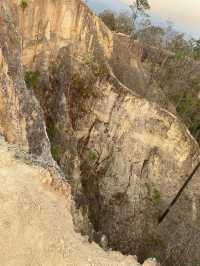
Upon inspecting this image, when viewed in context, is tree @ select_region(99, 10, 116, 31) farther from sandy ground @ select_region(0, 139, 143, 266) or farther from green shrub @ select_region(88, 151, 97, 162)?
sandy ground @ select_region(0, 139, 143, 266)

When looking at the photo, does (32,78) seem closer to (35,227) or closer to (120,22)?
(35,227)

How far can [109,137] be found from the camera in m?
37.7

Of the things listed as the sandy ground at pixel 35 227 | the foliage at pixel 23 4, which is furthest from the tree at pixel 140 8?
the sandy ground at pixel 35 227

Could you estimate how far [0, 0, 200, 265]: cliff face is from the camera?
34.2m

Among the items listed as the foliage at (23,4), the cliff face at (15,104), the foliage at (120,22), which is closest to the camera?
the cliff face at (15,104)

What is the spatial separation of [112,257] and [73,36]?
82.1 ft

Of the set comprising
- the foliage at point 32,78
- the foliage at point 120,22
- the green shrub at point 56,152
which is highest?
the foliage at point 32,78

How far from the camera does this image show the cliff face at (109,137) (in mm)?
34188

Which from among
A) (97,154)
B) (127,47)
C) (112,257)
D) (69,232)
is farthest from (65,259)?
(127,47)

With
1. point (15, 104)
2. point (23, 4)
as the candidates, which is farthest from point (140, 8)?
point (15, 104)

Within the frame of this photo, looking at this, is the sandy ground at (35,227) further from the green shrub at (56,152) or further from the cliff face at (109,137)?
the cliff face at (109,137)

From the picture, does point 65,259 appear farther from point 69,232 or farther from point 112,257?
point 112,257

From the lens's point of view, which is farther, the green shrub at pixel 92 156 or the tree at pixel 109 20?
the tree at pixel 109 20

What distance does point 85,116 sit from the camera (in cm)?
3684
